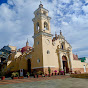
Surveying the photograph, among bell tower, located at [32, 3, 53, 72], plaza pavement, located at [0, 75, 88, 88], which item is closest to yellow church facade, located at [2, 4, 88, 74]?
bell tower, located at [32, 3, 53, 72]

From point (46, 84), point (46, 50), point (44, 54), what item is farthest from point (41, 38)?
point (46, 84)

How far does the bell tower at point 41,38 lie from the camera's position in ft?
70.3

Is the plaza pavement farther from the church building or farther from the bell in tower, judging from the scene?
the bell in tower

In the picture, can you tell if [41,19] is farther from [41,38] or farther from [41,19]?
[41,38]

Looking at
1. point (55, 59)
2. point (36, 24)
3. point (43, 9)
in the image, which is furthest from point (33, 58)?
point (43, 9)

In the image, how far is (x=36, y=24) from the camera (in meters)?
25.7

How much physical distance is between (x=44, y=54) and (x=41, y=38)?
3854 millimetres

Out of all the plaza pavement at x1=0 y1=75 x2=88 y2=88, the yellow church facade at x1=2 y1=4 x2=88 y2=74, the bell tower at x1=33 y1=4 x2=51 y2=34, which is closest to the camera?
the plaza pavement at x1=0 y1=75 x2=88 y2=88

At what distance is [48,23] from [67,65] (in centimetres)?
1298

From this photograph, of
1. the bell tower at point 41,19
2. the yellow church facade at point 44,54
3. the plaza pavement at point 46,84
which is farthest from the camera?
the bell tower at point 41,19

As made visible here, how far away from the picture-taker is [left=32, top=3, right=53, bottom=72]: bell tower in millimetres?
21428

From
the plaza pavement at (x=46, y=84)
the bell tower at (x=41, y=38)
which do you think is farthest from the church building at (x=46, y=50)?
the plaza pavement at (x=46, y=84)

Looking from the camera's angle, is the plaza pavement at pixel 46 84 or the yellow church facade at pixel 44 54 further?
the yellow church facade at pixel 44 54

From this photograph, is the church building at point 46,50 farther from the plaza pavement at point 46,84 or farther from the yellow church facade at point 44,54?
the plaza pavement at point 46,84
